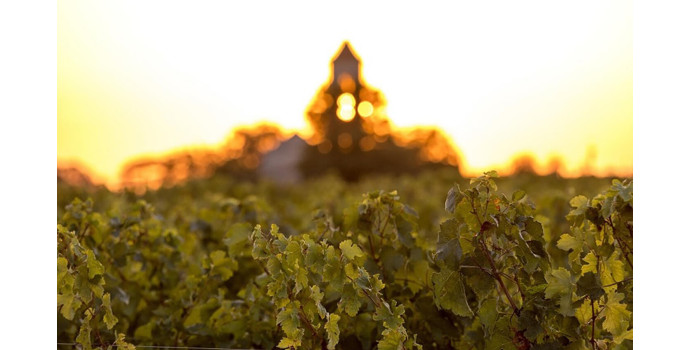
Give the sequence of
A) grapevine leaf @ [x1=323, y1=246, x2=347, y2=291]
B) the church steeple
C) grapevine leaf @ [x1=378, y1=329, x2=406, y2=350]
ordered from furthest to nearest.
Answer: the church steeple, grapevine leaf @ [x1=323, y1=246, x2=347, y2=291], grapevine leaf @ [x1=378, y1=329, x2=406, y2=350]

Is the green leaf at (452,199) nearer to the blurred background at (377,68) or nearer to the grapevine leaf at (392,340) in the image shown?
the blurred background at (377,68)

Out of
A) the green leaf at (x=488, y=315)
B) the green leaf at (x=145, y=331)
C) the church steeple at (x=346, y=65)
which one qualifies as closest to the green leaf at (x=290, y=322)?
the green leaf at (x=488, y=315)

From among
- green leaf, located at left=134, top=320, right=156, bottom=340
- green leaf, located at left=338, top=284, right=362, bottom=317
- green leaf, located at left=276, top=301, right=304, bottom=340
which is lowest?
green leaf, located at left=134, top=320, right=156, bottom=340

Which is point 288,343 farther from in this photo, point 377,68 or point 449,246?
point 377,68

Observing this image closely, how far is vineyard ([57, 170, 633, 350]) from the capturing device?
6.09 feet

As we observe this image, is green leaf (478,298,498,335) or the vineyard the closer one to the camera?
the vineyard

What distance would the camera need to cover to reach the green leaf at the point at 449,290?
194 cm

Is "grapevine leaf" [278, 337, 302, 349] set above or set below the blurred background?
below

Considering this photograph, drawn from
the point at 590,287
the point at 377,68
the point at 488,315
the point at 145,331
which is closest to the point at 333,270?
the point at 488,315

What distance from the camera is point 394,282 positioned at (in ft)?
8.02

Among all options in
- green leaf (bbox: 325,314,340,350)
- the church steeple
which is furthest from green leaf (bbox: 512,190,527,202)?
the church steeple

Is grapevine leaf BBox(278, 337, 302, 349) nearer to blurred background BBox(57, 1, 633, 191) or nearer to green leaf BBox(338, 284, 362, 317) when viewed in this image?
green leaf BBox(338, 284, 362, 317)

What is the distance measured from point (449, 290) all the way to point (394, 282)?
0.51 m

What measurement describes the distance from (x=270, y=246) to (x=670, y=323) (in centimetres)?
91
